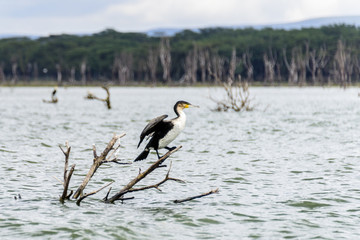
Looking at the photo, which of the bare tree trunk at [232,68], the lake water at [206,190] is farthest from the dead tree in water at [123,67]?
the lake water at [206,190]

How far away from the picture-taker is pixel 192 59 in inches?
5207

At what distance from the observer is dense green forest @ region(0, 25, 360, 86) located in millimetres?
130375

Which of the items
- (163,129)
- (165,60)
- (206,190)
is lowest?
(206,190)

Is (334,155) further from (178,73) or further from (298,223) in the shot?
(178,73)

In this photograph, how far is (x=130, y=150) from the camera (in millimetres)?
19797

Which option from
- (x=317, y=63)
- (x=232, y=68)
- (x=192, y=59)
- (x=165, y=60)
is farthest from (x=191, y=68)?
(x=232, y=68)

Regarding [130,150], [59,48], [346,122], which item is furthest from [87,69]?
[130,150]

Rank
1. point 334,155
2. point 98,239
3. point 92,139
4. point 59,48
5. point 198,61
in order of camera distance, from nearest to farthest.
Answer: point 98,239 < point 334,155 < point 92,139 < point 198,61 < point 59,48

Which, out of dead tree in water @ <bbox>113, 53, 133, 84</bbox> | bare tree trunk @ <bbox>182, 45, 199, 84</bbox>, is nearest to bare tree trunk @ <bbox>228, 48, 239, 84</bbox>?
bare tree trunk @ <bbox>182, 45, 199, 84</bbox>

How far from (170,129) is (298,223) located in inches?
110

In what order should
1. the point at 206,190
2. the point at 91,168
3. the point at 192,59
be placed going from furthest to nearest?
the point at 192,59, the point at 206,190, the point at 91,168

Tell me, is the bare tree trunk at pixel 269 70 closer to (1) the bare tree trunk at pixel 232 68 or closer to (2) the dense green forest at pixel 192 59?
(2) the dense green forest at pixel 192 59

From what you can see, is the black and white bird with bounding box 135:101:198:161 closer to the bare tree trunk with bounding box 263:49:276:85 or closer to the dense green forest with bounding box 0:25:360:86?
the dense green forest with bounding box 0:25:360:86

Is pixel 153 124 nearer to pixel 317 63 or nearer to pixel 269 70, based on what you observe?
pixel 269 70
